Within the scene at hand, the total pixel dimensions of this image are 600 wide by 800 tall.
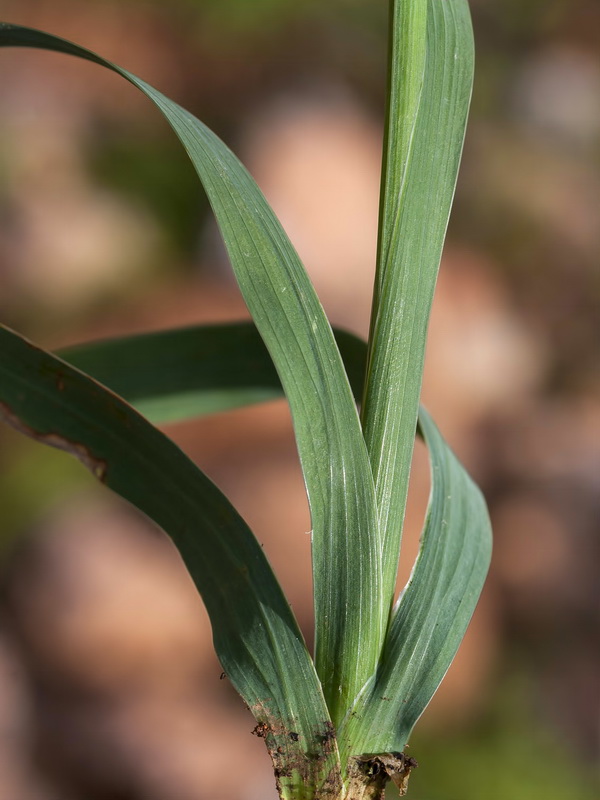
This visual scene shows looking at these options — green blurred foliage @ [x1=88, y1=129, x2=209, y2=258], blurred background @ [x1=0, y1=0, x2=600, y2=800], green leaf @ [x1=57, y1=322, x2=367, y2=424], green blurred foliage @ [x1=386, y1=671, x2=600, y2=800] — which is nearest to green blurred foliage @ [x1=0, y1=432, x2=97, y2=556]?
blurred background @ [x1=0, y1=0, x2=600, y2=800]

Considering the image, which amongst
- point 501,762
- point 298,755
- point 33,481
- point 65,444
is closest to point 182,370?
point 65,444

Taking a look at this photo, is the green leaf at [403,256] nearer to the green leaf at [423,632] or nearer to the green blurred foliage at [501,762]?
the green leaf at [423,632]

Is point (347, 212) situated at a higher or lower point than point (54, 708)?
higher

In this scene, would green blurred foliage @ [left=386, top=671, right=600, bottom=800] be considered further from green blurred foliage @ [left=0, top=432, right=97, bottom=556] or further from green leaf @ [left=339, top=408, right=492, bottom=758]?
green leaf @ [left=339, top=408, right=492, bottom=758]

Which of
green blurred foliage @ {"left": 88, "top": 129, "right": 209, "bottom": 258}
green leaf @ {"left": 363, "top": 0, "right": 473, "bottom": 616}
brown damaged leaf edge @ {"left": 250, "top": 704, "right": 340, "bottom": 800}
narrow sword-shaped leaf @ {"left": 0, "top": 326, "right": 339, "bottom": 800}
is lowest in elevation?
brown damaged leaf edge @ {"left": 250, "top": 704, "right": 340, "bottom": 800}

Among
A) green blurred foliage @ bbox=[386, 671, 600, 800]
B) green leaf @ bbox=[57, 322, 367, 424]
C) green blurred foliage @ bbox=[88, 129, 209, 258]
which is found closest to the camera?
green leaf @ bbox=[57, 322, 367, 424]

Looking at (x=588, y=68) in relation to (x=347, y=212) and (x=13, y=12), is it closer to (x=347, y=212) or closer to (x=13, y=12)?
(x=347, y=212)

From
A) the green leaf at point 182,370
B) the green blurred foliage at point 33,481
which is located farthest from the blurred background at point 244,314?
the green leaf at point 182,370

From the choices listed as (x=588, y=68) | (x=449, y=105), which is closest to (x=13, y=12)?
(x=588, y=68)
